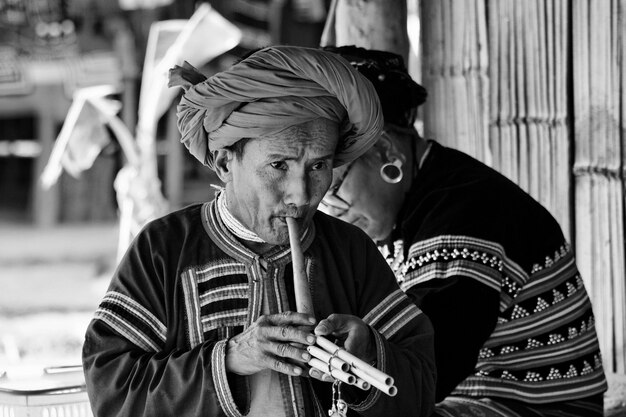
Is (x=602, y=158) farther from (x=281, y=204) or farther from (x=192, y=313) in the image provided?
(x=192, y=313)

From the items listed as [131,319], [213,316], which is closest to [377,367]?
[213,316]

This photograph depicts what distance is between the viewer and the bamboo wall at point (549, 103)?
3330 millimetres

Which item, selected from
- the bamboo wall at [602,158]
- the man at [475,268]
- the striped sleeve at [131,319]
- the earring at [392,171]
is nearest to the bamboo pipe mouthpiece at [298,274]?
the striped sleeve at [131,319]

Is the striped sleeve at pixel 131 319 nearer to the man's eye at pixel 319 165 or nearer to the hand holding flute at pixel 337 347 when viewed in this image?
the hand holding flute at pixel 337 347

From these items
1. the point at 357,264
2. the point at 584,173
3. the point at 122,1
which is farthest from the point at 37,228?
the point at 357,264

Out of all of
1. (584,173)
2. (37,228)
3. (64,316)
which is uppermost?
(584,173)

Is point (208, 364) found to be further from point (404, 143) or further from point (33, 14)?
point (33, 14)

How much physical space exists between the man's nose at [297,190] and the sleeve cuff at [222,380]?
0.97 ft

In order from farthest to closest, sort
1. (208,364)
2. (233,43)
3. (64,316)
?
(64,316) → (233,43) → (208,364)

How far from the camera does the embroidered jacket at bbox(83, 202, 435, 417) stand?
5.85 ft

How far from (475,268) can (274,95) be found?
2.99ft

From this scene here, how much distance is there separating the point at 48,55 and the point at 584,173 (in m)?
5.09

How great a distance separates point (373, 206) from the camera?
2.67m

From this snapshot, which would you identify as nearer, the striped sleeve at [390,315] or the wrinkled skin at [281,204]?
the wrinkled skin at [281,204]
